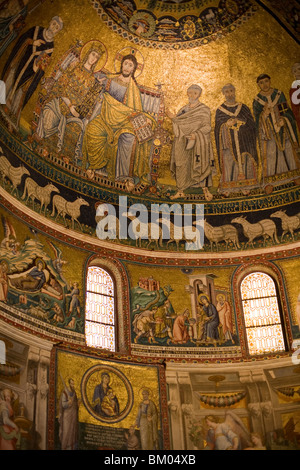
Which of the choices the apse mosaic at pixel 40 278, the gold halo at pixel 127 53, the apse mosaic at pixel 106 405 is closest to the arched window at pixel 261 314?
the apse mosaic at pixel 106 405

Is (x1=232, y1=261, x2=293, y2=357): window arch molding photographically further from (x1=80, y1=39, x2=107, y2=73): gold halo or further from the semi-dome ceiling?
(x1=80, y1=39, x2=107, y2=73): gold halo

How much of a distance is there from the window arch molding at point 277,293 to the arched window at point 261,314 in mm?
93

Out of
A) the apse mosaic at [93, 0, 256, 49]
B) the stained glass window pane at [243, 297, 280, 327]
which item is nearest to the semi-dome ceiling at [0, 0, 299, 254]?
the apse mosaic at [93, 0, 256, 49]

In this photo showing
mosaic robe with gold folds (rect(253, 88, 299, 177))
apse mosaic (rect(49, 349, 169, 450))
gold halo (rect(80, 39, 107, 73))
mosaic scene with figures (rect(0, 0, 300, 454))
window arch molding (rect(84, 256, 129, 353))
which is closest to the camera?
apse mosaic (rect(49, 349, 169, 450))

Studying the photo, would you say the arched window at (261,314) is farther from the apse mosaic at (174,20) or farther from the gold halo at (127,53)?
the apse mosaic at (174,20)

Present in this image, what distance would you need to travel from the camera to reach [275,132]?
2469cm

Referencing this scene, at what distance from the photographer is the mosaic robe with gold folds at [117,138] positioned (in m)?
24.1

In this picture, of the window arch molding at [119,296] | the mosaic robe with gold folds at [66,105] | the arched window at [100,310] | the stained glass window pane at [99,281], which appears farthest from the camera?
the mosaic robe with gold folds at [66,105]

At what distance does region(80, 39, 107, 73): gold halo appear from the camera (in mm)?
23250

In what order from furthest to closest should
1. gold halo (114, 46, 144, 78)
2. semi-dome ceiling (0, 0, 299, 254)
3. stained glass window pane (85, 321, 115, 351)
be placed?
gold halo (114, 46, 144, 78)
semi-dome ceiling (0, 0, 299, 254)
stained glass window pane (85, 321, 115, 351)

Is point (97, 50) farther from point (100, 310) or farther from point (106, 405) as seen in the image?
point (106, 405)

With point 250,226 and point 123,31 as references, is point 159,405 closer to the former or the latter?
point 250,226

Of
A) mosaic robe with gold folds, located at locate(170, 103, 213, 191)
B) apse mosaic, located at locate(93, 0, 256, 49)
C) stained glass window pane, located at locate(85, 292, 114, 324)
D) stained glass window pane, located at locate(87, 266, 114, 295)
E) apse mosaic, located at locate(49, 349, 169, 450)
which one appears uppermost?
apse mosaic, located at locate(93, 0, 256, 49)

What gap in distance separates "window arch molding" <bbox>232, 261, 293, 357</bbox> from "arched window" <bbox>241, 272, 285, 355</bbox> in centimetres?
9
